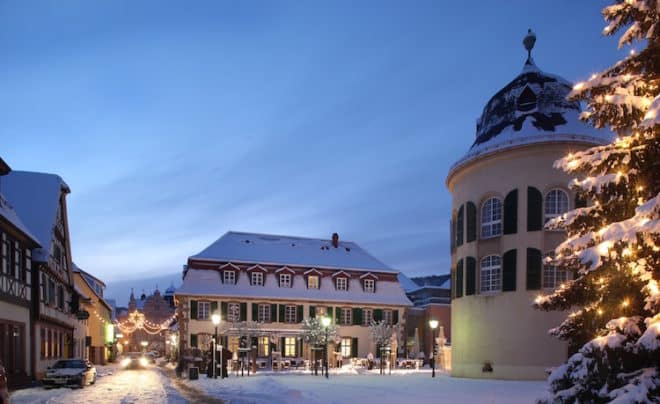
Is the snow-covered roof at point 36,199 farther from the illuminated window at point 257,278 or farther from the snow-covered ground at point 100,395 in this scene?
the illuminated window at point 257,278

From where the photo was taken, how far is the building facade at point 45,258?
89.0 ft

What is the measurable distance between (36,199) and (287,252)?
951 inches

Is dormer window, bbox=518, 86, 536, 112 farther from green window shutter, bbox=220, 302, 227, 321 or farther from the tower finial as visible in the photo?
green window shutter, bbox=220, 302, 227, 321

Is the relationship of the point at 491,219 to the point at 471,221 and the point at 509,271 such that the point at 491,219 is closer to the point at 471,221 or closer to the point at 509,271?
the point at 471,221

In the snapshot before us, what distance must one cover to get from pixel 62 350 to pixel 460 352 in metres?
23.9

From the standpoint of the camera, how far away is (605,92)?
8.63m

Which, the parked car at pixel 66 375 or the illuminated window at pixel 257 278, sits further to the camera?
the illuminated window at pixel 257 278

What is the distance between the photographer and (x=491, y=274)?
2720cm

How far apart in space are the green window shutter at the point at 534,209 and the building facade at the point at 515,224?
0.04m

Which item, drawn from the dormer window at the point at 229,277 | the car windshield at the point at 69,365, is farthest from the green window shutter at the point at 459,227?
the dormer window at the point at 229,277

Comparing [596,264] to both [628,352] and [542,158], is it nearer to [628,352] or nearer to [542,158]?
[628,352]

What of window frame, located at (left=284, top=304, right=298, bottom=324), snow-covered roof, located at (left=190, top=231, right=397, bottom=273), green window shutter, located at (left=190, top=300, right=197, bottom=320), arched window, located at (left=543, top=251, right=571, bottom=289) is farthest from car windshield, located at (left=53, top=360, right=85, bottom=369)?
window frame, located at (left=284, top=304, right=298, bottom=324)

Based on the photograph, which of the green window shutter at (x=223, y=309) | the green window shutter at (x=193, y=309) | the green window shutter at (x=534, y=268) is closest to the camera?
the green window shutter at (x=534, y=268)

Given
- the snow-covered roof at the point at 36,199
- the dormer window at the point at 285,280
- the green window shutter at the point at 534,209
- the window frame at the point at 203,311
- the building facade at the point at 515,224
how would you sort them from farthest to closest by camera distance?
the dormer window at the point at 285,280 → the window frame at the point at 203,311 → the snow-covered roof at the point at 36,199 → the green window shutter at the point at 534,209 → the building facade at the point at 515,224
